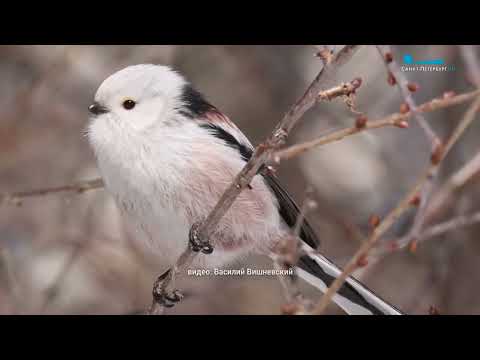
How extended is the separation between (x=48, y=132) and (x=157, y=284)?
189 cm

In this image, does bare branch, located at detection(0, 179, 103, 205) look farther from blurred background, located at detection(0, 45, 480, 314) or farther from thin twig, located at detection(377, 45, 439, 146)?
thin twig, located at detection(377, 45, 439, 146)

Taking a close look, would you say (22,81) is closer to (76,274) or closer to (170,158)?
(76,274)

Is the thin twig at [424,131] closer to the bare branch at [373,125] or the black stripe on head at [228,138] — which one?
the bare branch at [373,125]

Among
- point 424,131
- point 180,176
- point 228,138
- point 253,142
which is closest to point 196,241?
point 180,176

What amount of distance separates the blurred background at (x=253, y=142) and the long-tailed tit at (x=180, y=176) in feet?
1.86

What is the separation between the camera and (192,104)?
253 centimetres

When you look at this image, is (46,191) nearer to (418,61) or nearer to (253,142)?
(253,142)

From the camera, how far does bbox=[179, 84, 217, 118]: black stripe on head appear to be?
248 cm

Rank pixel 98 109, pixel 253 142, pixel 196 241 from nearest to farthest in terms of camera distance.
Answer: pixel 196 241
pixel 98 109
pixel 253 142

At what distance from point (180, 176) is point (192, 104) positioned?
1.20 feet

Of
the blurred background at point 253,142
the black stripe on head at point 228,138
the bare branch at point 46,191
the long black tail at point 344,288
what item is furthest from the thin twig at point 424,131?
the blurred background at point 253,142

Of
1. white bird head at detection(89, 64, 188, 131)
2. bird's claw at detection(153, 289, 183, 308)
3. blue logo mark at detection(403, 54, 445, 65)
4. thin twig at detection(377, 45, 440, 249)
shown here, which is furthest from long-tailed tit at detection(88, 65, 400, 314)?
blue logo mark at detection(403, 54, 445, 65)

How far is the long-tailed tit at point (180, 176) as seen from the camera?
7.48 feet

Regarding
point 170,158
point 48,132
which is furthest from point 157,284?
point 48,132
